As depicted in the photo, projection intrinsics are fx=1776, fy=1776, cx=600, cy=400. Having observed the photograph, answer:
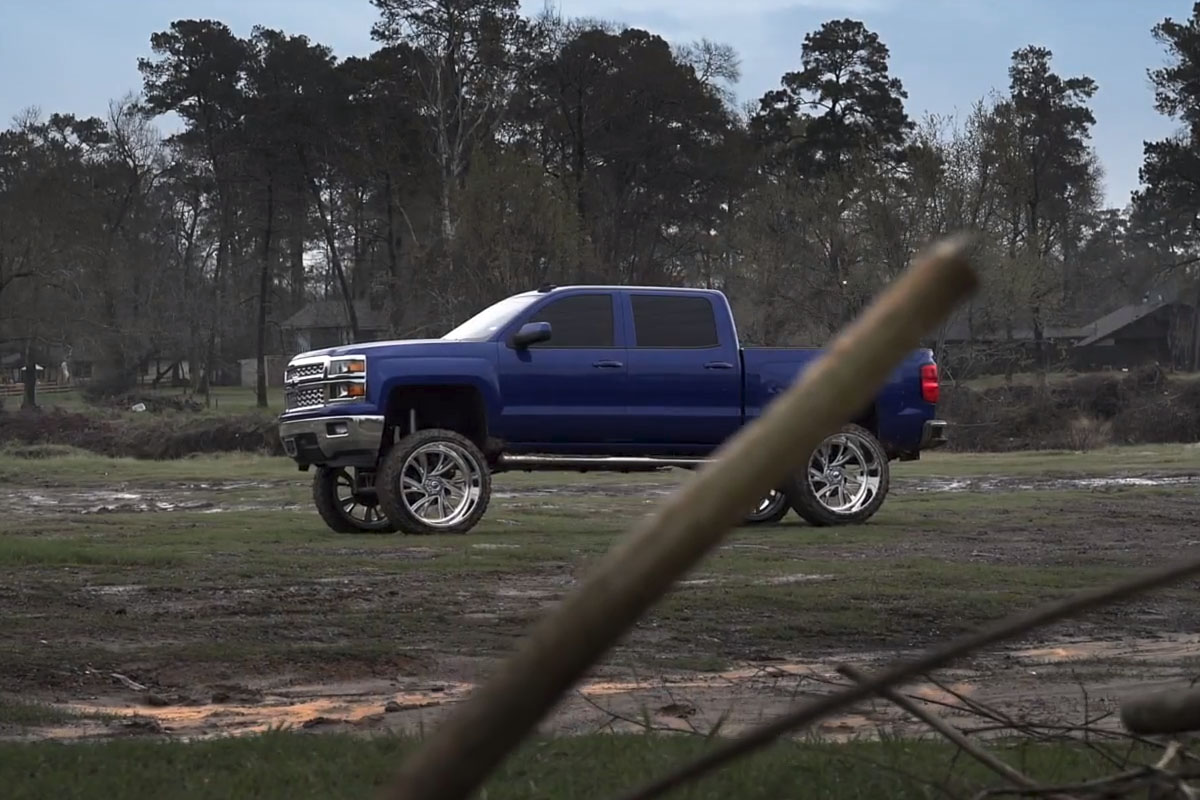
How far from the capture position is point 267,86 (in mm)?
53438

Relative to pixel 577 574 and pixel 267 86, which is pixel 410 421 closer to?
pixel 577 574

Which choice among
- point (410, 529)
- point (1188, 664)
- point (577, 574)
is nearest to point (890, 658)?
point (1188, 664)

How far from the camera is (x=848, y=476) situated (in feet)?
50.8

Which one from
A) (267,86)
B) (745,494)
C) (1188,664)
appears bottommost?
(1188,664)

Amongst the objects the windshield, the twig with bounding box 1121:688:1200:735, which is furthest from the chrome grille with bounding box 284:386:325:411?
the twig with bounding box 1121:688:1200:735

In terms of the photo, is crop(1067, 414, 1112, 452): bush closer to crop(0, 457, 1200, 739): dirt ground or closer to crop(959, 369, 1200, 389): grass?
crop(959, 369, 1200, 389): grass

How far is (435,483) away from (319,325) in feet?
192

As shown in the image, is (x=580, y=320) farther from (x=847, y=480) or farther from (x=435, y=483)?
(x=847, y=480)

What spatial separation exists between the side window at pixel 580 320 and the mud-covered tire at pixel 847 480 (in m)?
2.14

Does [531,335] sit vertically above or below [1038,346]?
below

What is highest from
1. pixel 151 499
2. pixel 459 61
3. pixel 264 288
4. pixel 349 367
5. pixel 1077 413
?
pixel 459 61

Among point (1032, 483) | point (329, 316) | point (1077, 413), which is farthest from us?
point (329, 316)

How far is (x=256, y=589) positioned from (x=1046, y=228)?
4750cm

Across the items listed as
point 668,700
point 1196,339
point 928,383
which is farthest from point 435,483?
point 1196,339
